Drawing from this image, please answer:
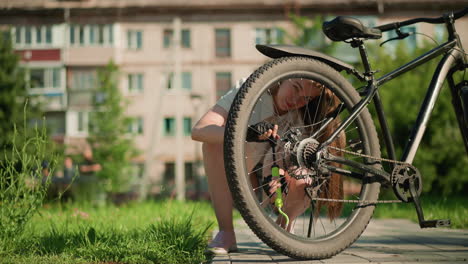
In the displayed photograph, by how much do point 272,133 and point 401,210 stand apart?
4.14 m

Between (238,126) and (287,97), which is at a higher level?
(287,97)

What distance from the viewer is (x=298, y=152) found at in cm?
205

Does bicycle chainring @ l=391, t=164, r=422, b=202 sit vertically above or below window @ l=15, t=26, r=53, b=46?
below

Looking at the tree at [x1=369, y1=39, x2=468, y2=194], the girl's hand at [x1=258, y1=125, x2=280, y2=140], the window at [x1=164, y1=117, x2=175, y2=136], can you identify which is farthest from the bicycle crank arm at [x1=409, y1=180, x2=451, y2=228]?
the window at [x1=164, y1=117, x2=175, y2=136]

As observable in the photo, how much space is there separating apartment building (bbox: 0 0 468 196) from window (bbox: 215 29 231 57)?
0.20 feet

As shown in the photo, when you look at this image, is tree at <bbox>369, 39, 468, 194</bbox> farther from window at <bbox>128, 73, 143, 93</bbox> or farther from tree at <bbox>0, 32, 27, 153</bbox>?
tree at <bbox>0, 32, 27, 153</bbox>

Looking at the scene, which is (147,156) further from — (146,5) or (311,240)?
(311,240)

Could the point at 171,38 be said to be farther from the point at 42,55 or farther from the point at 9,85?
the point at 9,85

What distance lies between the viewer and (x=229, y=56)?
2956 cm

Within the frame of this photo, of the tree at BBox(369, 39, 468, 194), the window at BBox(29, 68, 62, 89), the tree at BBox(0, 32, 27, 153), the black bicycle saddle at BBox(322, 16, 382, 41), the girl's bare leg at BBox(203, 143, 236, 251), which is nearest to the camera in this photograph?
the black bicycle saddle at BBox(322, 16, 382, 41)

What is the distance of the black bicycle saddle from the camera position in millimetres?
2203

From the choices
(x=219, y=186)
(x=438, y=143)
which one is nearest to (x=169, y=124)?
(x=438, y=143)

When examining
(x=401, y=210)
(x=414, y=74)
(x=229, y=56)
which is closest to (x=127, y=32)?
(x=229, y=56)

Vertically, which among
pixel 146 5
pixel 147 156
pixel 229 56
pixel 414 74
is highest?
pixel 146 5
